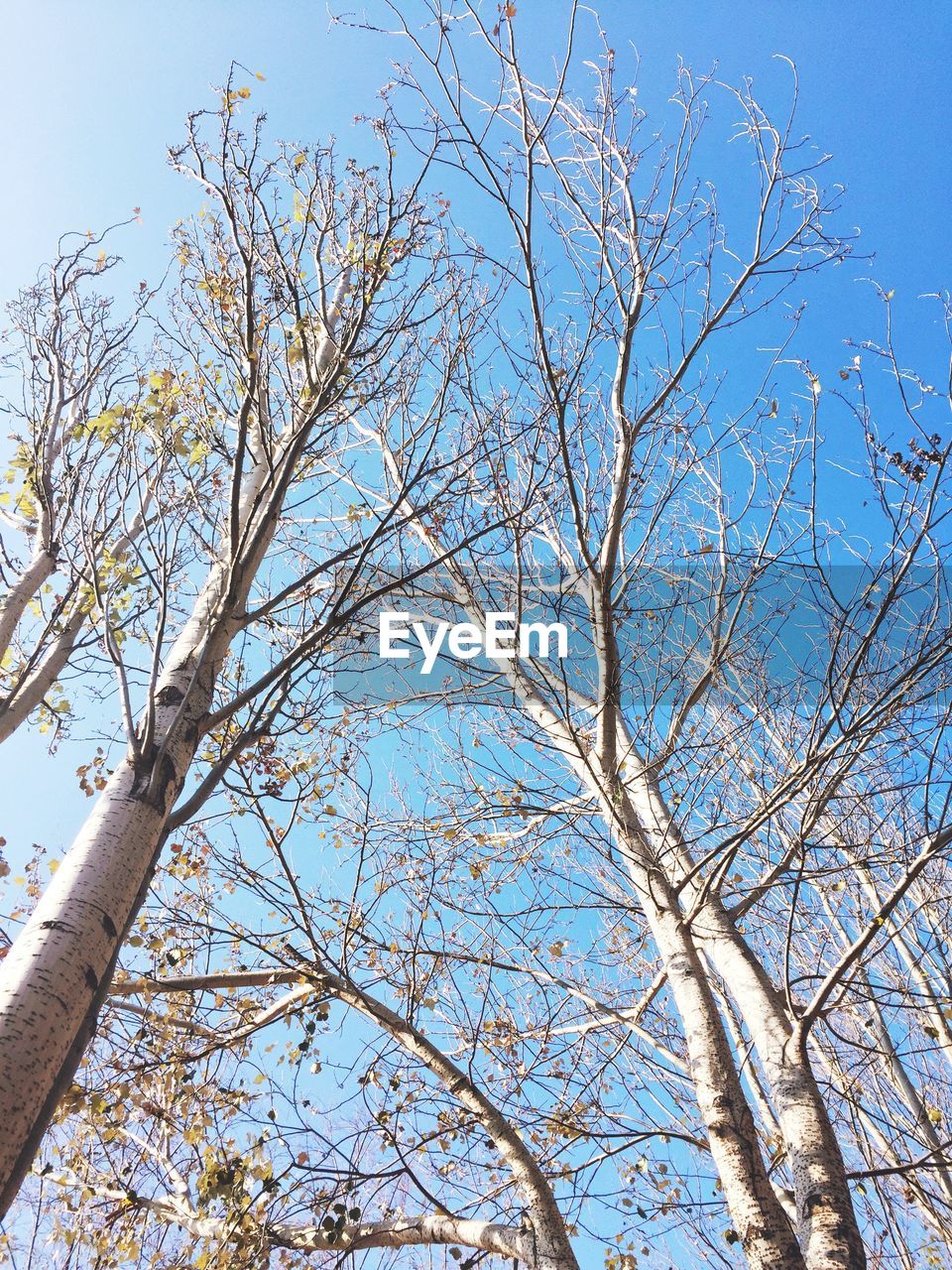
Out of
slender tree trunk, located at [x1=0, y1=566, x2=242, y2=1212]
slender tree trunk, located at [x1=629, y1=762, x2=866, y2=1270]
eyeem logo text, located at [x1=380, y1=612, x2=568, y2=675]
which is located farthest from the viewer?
eyeem logo text, located at [x1=380, y1=612, x2=568, y2=675]

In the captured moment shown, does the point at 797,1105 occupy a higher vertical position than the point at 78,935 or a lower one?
higher

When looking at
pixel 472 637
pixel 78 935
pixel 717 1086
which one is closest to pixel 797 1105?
pixel 717 1086

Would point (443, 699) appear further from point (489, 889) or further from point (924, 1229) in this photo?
point (924, 1229)

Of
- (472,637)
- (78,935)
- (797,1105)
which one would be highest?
(472,637)

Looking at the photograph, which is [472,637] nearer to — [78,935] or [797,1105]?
[797,1105]

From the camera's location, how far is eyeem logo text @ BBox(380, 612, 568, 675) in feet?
13.0

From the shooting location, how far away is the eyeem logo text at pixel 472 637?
397cm

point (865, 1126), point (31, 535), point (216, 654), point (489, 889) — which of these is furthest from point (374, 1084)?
point (865, 1126)

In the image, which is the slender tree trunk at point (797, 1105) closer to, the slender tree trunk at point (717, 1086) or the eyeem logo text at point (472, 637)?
the slender tree trunk at point (717, 1086)

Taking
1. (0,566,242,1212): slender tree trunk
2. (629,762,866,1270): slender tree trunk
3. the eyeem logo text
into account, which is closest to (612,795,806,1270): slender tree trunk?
(629,762,866,1270): slender tree trunk

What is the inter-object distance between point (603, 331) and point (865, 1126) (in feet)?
22.1

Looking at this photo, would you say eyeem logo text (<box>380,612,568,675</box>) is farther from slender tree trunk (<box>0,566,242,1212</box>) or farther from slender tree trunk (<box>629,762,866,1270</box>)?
slender tree trunk (<box>0,566,242,1212</box>)

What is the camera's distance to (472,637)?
575 centimetres

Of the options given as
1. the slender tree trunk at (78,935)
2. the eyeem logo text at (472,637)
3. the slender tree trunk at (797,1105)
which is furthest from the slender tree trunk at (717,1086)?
the slender tree trunk at (78,935)
